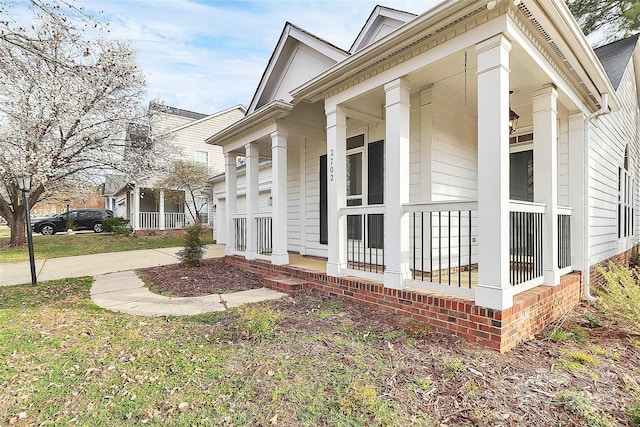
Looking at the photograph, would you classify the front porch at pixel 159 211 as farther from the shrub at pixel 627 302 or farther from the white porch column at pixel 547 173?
the shrub at pixel 627 302

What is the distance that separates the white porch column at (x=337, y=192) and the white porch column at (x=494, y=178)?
2.01 meters

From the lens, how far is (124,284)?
6.05m

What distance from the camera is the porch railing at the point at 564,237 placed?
4.56 meters

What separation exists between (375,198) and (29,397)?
477 centimetres

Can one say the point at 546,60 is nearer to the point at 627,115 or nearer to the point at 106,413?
the point at 106,413

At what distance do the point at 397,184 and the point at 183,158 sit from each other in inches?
628

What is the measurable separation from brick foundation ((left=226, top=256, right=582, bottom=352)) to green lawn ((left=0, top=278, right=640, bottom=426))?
0.14m

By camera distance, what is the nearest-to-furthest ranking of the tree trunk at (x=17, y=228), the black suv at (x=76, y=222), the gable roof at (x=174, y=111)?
1. the tree trunk at (x=17, y=228)
2. the gable roof at (x=174, y=111)
3. the black suv at (x=76, y=222)

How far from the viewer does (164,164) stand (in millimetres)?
15352

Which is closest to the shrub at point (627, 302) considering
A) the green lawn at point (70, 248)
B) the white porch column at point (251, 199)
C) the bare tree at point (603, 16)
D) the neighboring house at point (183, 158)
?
the white porch column at point (251, 199)

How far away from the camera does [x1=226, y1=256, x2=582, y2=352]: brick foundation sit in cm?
305

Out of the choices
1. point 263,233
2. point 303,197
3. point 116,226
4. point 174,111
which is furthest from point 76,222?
point 303,197

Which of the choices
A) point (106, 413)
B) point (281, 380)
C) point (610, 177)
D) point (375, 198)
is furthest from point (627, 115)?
point (106, 413)

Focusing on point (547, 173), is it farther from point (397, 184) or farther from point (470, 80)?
point (397, 184)
